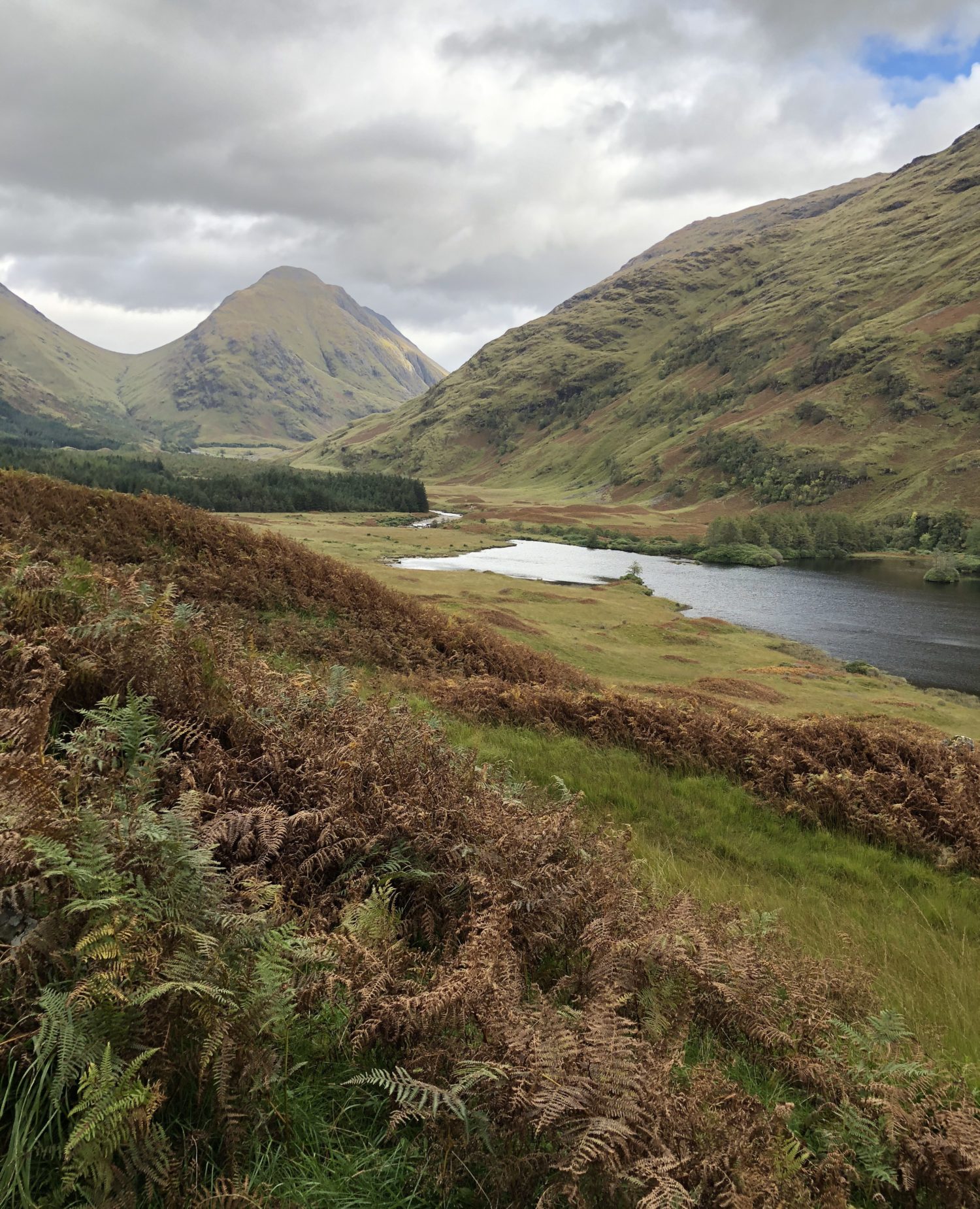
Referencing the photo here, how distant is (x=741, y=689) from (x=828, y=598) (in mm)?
57327

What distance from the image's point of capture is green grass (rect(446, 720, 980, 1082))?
5539 mm

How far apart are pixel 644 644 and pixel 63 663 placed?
40454mm

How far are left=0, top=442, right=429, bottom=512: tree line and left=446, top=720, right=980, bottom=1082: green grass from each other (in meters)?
116

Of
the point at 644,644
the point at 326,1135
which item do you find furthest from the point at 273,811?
the point at 644,644

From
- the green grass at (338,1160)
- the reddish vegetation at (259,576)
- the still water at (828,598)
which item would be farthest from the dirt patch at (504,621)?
the green grass at (338,1160)

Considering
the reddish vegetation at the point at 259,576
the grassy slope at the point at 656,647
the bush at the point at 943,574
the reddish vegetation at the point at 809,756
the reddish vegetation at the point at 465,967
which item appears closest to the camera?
the reddish vegetation at the point at 465,967

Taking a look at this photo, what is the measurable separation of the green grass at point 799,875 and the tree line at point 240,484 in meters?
116

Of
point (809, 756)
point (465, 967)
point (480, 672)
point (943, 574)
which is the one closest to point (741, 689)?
point (480, 672)

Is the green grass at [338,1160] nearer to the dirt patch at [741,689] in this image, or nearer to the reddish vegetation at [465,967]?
the reddish vegetation at [465,967]

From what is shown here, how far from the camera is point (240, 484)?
141625mm

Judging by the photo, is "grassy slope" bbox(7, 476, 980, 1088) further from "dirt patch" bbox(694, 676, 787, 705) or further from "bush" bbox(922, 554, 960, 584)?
"bush" bbox(922, 554, 960, 584)

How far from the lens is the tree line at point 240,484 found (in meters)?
120

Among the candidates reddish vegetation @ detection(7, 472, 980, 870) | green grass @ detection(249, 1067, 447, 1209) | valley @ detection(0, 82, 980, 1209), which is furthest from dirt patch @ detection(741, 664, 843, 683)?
green grass @ detection(249, 1067, 447, 1209)

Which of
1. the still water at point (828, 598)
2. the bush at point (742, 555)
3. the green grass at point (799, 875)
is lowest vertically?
the still water at point (828, 598)
